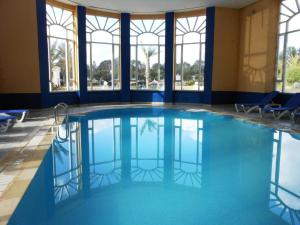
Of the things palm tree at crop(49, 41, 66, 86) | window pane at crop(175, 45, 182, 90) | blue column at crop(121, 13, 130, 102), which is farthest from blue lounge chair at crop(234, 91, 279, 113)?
palm tree at crop(49, 41, 66, 86)

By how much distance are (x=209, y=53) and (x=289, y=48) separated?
11.0 feet

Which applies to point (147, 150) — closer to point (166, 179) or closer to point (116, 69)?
point (166, 179)

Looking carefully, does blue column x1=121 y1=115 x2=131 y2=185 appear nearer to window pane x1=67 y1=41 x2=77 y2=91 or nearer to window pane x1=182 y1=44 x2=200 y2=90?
window pane x1=67 y1=41 x2=77 y2=91

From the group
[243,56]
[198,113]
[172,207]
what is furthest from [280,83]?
[172,207]

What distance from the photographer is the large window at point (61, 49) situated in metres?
10.9

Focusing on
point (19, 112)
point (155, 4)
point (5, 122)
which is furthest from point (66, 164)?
point (155, 4)

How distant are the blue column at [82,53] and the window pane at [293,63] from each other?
8.24 metres

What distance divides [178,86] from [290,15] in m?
5.57

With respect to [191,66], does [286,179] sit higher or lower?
lower

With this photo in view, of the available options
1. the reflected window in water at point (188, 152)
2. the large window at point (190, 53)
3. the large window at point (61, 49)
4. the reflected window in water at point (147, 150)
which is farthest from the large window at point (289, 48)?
the large window at point (61, 49)

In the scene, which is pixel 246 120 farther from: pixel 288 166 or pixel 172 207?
pixel 172 207

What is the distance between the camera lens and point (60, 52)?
11.5 metres

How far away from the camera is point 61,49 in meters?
11.5

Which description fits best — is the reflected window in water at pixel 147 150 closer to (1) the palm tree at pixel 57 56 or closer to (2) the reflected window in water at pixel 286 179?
(2) the reflected window in water at pixel 286 179
